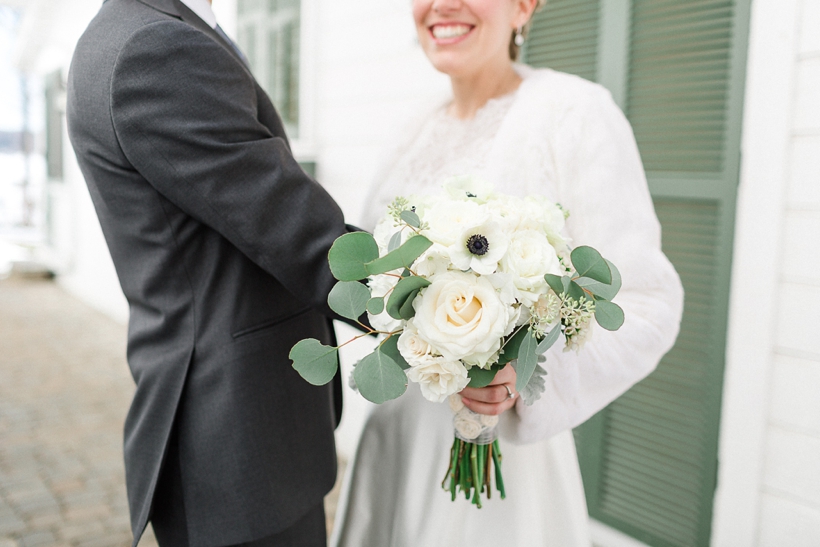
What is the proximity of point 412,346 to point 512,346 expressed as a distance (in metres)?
0.17

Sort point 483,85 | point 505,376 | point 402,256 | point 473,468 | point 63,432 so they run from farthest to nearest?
1. point 63,432
2. point 483,85
3. point 473,468
4. point 505,376
5. point 402,256

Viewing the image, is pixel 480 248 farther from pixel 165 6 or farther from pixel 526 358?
pixel 165 6

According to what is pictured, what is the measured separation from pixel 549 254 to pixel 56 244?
10728 mm

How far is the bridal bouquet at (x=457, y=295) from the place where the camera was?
964 mm

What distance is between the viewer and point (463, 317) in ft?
3.18

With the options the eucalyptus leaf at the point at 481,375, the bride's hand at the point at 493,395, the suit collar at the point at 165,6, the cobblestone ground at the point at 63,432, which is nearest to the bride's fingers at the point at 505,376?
the bride's hand at the point at 493,395

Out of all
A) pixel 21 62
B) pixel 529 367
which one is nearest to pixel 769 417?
pixel 529 367

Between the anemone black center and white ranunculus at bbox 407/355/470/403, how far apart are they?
170 millimetres

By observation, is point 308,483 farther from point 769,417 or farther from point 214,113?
point 769,417

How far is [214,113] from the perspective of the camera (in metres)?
1.24

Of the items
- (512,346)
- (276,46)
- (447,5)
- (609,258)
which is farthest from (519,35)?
(276,46)

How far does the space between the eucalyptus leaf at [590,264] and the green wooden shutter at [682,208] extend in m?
1.43

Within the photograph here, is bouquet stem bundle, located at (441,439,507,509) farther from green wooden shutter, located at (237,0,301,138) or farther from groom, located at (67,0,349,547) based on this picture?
green wooden shutter, located at (237,0,301,138)

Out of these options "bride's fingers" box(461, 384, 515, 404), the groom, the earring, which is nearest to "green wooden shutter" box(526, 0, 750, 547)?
the earring
